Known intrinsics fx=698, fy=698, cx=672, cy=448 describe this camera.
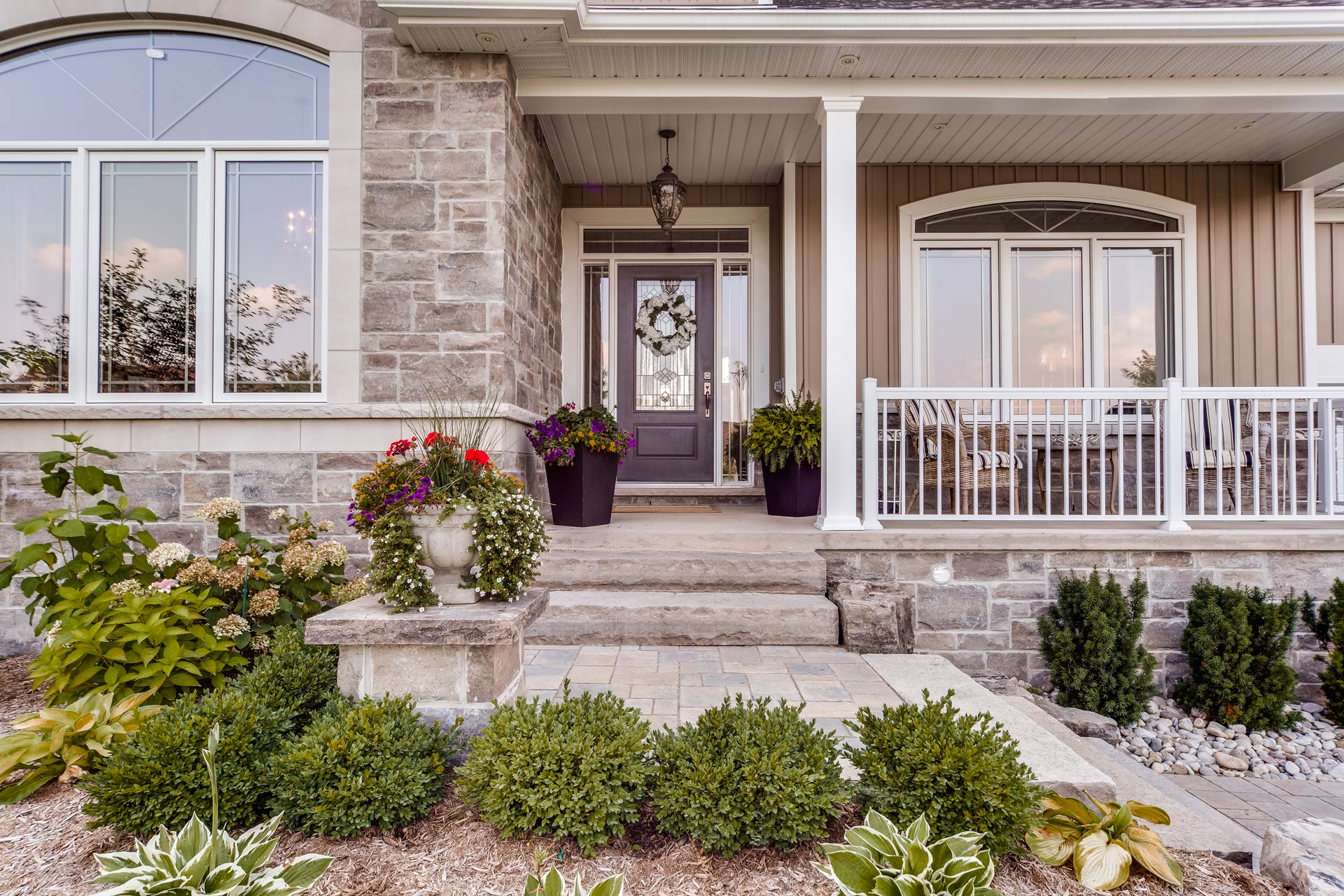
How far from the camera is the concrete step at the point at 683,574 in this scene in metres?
3.73

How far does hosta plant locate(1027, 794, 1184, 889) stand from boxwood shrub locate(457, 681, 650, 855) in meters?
0.95

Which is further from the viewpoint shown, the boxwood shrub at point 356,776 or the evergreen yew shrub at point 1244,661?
the evergreen yew shrub at point 1244,661

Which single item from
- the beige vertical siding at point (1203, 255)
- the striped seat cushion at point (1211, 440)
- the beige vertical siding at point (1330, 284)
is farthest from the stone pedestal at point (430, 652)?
the beige vertical siding at point (1330, 284)

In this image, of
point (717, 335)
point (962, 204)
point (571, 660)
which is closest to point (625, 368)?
point (717, 335)

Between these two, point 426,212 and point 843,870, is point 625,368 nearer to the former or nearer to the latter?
point 426,212

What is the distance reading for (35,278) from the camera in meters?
4.00

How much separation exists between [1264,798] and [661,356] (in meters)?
4.77

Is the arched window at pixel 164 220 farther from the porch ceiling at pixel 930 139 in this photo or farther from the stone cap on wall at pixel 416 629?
the stone cap on wall at pixel 416 629

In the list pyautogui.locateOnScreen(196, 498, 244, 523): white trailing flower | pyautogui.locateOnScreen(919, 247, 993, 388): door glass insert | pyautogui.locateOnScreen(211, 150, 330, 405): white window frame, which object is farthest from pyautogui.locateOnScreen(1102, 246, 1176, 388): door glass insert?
pyautogui.locateOnScreen(196, 498, 244, 523): white trailing flower

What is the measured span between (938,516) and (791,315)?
2.15 meters

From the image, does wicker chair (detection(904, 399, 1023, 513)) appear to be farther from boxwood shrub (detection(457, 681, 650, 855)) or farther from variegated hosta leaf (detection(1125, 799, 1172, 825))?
boxwood shrub (detection(457, 681, 650, 855))

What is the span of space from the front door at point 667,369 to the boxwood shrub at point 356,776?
14.8 feet

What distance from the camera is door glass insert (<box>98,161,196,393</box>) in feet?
13.1

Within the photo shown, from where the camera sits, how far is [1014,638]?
3910 millimetres
